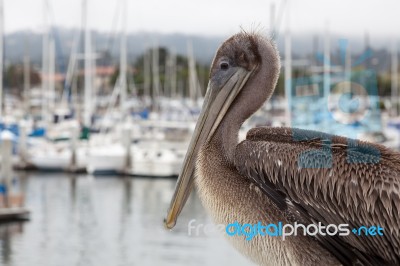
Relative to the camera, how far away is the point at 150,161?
3309 cm

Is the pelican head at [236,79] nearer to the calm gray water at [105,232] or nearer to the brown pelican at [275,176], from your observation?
the brown pelican at [275,176]

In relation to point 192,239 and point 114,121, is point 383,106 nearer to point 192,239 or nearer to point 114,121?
point 114,121

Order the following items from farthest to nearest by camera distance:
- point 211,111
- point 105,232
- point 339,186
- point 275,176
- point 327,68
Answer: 1. point 327,68
2. point 105,232
3. point 211,111
4. point 275,176
5. point 339,186

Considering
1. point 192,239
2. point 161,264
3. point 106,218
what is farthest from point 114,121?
point 161,264

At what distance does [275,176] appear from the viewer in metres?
4.02

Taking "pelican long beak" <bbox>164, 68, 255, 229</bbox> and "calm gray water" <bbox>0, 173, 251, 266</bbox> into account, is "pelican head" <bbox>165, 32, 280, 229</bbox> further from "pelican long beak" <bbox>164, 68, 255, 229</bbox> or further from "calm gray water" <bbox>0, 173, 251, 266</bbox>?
"calm gray water" <bbox>0, 173, 251, 266</bbox>

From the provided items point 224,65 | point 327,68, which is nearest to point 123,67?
point 327,68

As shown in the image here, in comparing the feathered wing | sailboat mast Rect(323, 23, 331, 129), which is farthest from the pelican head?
sailboat mast Rect(323, 23, 331, 129)

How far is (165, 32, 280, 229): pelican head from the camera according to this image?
14.1 feet

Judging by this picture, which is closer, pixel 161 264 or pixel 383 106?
pixel 161 264

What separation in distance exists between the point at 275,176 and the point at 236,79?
690mm

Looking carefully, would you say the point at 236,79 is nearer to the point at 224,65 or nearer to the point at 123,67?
the point at 224,65

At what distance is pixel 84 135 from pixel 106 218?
13566mm

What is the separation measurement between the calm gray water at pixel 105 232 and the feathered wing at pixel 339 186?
1198 cm
